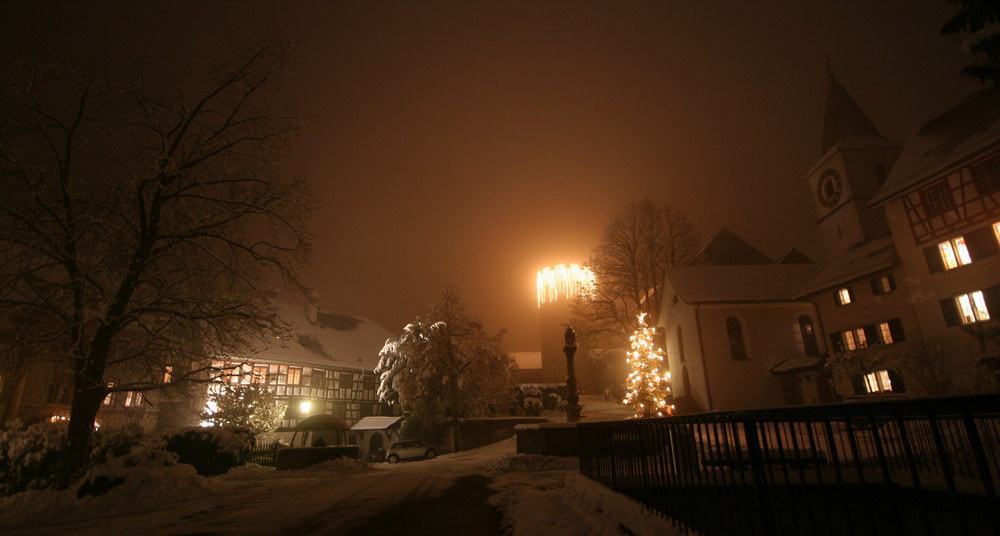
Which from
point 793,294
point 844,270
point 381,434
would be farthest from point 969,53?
point 381,434

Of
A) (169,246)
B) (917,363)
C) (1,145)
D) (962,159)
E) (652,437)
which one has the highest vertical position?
(962,159)

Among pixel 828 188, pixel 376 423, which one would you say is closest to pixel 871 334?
pixel 828 188

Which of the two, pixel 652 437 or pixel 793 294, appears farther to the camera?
pixel 793 294

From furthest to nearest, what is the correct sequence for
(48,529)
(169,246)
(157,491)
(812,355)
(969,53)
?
(812,355) → (969,53) → (169,246) → (157,491) → (48,529)

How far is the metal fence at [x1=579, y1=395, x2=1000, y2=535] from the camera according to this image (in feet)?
9.04

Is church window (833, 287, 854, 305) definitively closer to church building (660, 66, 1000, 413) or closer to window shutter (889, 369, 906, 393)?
church building (660, 66, 1000, 413)

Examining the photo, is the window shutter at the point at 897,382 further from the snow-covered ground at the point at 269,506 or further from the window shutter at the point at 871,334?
the snow-covered ground at the point at 269,506

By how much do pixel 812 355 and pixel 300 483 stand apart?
30.3 m

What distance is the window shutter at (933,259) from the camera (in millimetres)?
21016

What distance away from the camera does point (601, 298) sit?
34.6 meters

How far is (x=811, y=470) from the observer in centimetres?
625

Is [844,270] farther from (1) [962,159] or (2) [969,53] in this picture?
(2) [969,53]

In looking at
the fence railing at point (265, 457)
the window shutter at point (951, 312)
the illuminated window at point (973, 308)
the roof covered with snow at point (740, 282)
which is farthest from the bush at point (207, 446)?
the illuminated window at point (973, 308)

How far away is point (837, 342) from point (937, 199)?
883 centimetres
